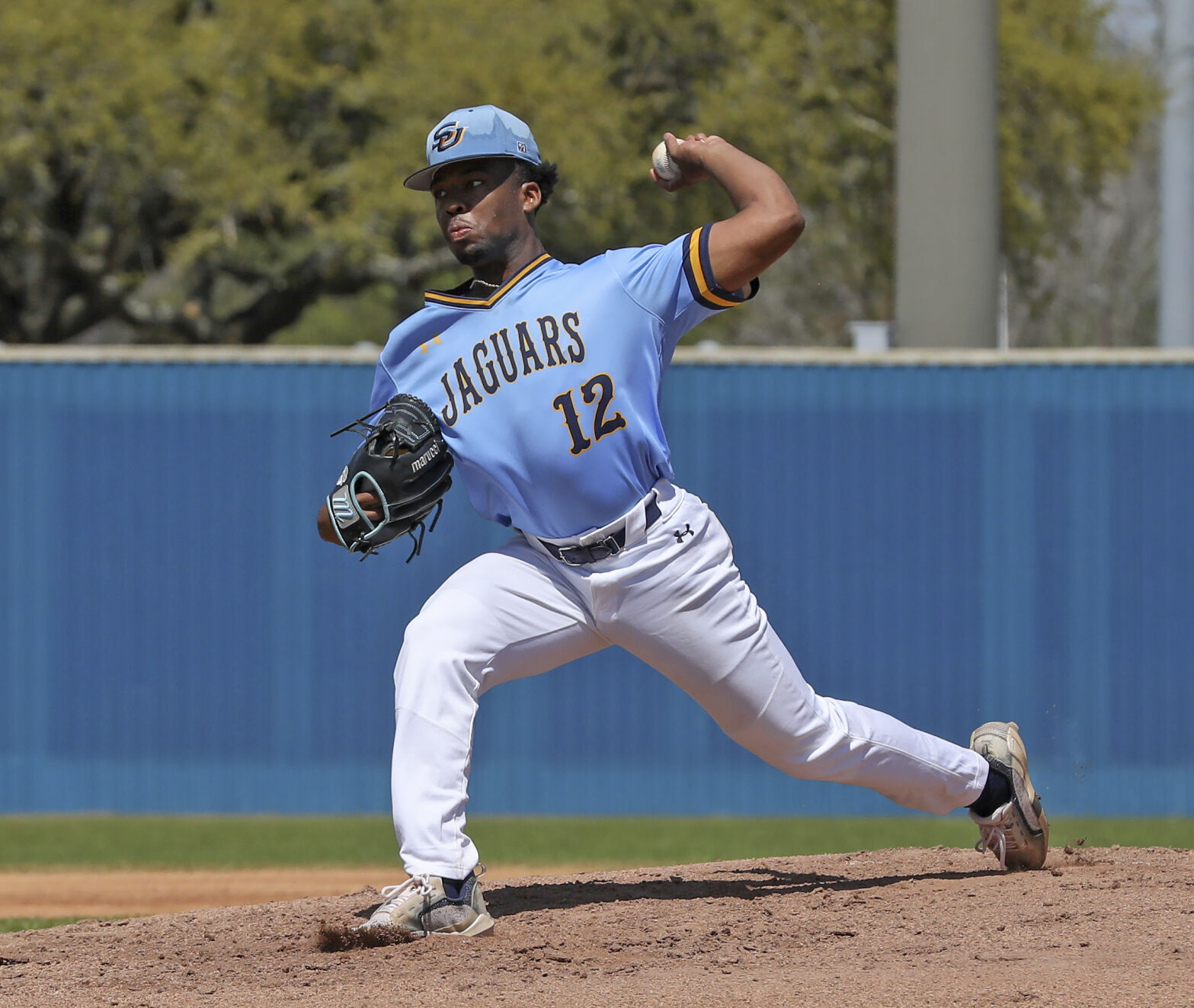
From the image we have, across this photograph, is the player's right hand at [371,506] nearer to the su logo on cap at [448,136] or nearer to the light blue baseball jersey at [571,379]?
the light blue baseball jersey at [571,379]

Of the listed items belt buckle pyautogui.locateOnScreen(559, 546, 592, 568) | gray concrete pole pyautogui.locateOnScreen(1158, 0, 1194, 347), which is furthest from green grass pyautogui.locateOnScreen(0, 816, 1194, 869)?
gray concrete pole pyautogui.locateOnScreen(1158, 0, 1194, 347)

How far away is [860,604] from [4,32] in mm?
11846

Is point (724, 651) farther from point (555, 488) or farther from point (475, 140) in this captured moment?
point (475, 140)

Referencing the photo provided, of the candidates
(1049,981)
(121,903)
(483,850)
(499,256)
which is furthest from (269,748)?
(1049,981)

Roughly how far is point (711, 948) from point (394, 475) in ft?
4.34

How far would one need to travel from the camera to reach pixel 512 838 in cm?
875

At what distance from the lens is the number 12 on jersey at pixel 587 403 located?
426 cm

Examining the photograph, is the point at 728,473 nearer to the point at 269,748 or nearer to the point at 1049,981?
the point at 269,748

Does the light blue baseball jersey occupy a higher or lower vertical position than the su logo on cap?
lower

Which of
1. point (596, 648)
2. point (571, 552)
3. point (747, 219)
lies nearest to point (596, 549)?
point (571, 552)

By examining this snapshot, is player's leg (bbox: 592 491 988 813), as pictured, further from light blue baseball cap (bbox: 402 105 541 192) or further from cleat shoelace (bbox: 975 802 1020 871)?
light blue baseball cap (bbox: 402 105 541 192)

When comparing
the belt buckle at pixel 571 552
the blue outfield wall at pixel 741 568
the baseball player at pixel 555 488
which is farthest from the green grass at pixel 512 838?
the belt buckle at pixel 571 552

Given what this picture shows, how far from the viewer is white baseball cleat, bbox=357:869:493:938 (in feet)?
13.8

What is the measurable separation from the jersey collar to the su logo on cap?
13.2 inches
